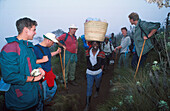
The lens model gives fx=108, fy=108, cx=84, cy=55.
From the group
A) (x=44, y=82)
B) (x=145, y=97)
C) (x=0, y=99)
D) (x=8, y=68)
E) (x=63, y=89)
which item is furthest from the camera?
(x=63, y=89)

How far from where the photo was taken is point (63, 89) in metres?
4.23

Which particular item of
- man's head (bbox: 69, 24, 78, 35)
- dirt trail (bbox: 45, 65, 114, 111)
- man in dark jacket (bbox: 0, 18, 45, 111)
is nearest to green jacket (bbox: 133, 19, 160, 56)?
dirt trail (bbox: 45, 65, 114, 111)

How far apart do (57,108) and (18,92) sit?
1.64m

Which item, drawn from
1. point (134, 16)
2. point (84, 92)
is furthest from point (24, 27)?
point (84, 92)

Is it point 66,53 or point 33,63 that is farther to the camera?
point 66,53

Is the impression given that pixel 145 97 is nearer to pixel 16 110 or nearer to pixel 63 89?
pixel 16 110

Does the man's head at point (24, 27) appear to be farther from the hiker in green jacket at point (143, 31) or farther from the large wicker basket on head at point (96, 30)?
the hiker in green jacket at point (143, 31)

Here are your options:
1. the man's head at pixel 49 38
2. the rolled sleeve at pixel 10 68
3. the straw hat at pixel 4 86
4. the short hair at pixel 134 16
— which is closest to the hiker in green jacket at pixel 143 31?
the short hair at pixel 134 16

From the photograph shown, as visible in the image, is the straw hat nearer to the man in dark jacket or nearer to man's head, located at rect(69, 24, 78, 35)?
the man in dark jacket

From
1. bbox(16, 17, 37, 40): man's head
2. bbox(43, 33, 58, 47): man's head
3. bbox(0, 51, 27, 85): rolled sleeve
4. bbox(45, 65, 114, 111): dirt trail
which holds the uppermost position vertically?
bbox(16, 17, 37, 40): man's head

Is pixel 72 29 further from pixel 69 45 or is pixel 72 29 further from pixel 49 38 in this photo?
pixel 49 38

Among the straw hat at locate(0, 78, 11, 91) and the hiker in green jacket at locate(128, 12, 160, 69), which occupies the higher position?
the hiker in green jacket at locate(128, 12, 160, 69)

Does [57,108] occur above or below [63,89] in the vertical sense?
above

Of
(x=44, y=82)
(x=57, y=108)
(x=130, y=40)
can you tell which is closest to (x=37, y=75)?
(x=44, y=82)
